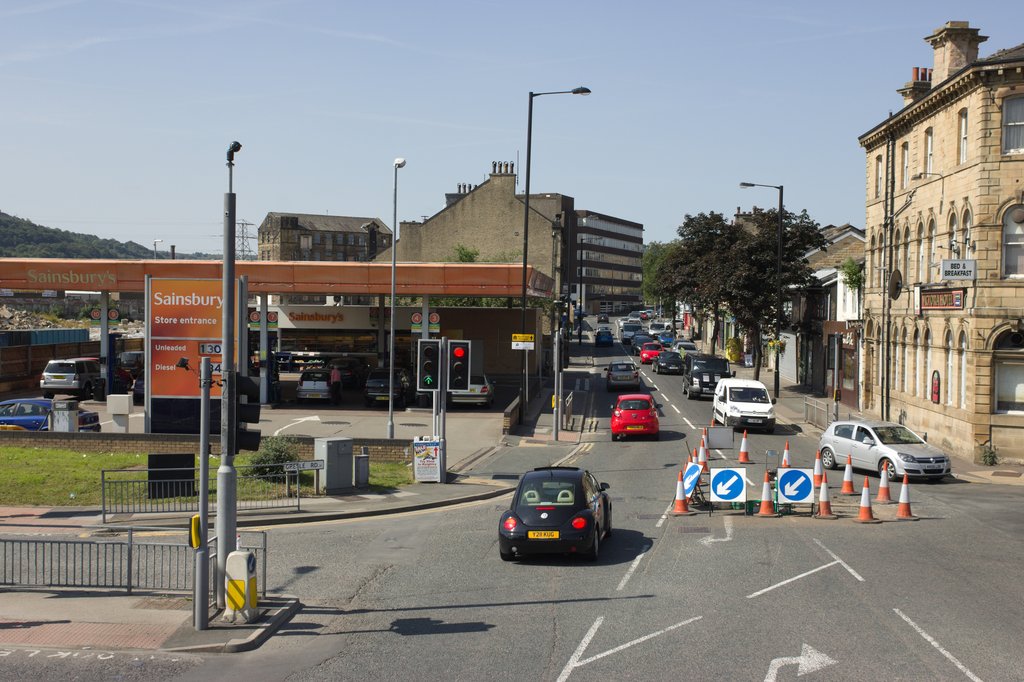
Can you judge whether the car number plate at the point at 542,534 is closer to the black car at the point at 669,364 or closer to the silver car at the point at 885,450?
the silver car at the point at 885,450

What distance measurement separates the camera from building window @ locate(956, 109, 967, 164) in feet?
107

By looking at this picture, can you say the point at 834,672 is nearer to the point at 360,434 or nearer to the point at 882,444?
the point at 882,444

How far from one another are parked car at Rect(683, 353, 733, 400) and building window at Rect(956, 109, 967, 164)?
18590mm

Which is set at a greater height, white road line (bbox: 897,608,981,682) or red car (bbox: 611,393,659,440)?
red car (bbox: 611,393,659,440)

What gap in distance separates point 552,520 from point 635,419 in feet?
64.6

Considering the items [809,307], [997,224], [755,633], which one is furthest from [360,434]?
[809,307]

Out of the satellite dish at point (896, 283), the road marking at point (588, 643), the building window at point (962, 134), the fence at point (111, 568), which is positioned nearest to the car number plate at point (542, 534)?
the road marking at point (588, 643)

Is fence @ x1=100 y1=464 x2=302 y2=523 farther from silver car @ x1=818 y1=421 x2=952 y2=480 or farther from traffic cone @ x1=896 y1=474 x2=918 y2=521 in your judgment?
silver car @ x1=818 y1=421 x2=952 y2=480

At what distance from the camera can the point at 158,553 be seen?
1692 centimetres

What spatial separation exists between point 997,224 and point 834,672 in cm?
2437

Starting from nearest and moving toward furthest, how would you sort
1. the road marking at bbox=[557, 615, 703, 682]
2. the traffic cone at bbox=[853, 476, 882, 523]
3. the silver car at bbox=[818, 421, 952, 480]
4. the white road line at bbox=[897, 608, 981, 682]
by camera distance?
1. the white road line at bbox=[897, 608, 981, 682]
2. the road marking at bbox=[557, 615, 703, 682]
3. the traffic cone at bbox=[853, 476, 882, 523]
4. the silver car at bbox=[818, 421, 952, 480]

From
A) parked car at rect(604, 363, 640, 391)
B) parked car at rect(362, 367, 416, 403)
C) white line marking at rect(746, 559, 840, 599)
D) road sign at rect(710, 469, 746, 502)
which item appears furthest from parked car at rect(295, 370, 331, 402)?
white line marking at rect(746, 559, 840, 599)

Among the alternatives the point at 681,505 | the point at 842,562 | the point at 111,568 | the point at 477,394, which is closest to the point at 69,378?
the point at 477,394

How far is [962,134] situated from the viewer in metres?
33.0
